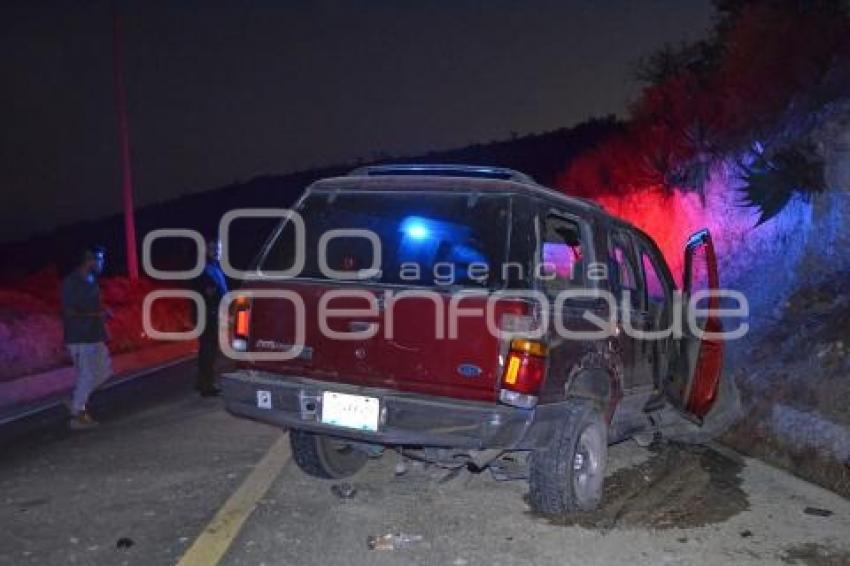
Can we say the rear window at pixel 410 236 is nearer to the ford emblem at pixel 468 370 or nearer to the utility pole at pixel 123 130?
the ford emblem at pixel 468 370

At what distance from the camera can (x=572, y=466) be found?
17.3 feet

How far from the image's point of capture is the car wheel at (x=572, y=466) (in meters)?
5.22

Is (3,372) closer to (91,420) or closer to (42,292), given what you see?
(91,420)

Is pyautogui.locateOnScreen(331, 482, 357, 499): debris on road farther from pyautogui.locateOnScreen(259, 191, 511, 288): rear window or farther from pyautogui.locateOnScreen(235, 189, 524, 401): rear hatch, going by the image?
pyautogui.locateOnScreen(259, 191, 511, 288): rear window

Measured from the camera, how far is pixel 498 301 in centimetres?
480

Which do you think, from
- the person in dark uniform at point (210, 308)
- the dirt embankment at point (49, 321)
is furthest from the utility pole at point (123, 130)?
the person in dark uniform at point (210, 308)

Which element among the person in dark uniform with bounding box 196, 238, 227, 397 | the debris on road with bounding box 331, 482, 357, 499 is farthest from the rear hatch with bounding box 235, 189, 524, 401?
the person in dark uniform with bounding box 196, 238, 227, 397

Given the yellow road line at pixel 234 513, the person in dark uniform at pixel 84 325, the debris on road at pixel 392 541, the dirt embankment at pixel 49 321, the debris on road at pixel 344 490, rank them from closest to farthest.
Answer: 1. the yellow road line at pixel 234 513
2. the debris on road at pixel 392 541
3. the debris on road at pixel 344 490
4. the person in dark uniform at pixel 84 325
5. the dirt embankment at pixel 49 321

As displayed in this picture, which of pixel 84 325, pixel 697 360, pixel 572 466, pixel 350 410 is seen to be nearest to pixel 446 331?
pixel 350 410

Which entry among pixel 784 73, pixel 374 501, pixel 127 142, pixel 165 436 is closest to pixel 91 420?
pixel 165 436

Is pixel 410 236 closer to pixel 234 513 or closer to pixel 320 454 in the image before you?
pixel 320 454

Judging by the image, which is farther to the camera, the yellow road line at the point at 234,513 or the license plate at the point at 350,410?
the license plate at the point at 350,410

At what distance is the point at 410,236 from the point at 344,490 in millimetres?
1765

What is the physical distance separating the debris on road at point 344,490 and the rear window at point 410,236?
1.47 meters
